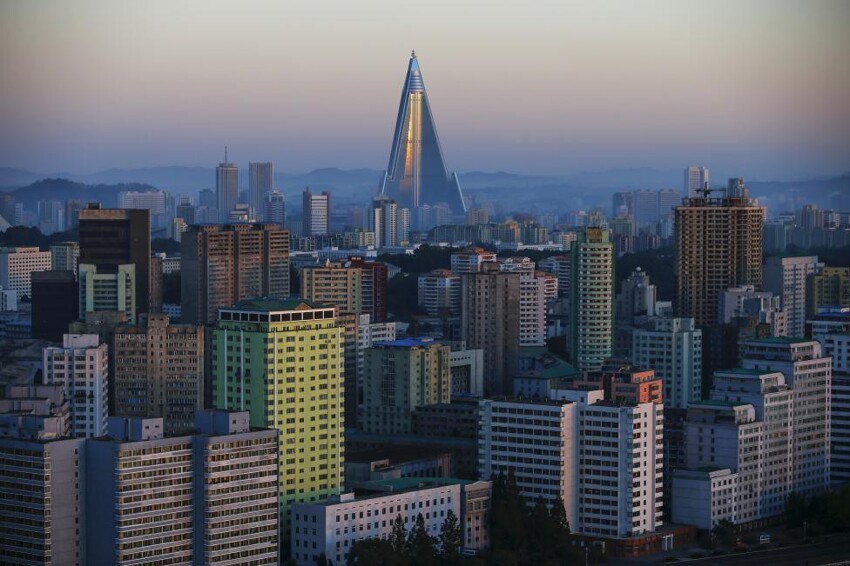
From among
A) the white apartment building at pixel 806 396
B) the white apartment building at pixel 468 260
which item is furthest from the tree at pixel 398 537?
the white apartment building at pixel 468 260

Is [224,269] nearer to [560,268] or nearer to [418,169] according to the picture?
[560,268]

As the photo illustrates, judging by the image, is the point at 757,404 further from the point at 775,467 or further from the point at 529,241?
the point at 529,241

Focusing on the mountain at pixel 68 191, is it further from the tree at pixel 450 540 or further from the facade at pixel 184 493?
the facade at pixel 184 493

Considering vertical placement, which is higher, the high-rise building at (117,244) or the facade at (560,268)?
the high-rise building at (117,244)

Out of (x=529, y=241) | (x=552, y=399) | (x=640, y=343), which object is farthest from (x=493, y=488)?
(x=529, y=241)

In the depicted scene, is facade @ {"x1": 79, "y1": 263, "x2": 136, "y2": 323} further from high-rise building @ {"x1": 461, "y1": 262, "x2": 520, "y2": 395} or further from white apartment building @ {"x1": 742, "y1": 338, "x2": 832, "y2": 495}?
white apartment building @ {"x1": 742, "y1": 338, "x2": 832, "y2": 495}

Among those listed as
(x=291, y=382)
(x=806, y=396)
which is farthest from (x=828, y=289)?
(x=291, y=382)

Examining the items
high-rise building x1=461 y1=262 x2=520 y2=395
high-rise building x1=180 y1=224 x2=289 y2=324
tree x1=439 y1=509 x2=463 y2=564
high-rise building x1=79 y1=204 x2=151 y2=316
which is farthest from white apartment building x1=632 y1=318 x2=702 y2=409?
high-rise building x1=79 y1=204 x2=151 y2=316

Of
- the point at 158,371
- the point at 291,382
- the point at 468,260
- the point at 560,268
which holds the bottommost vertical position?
the point at 158,371
